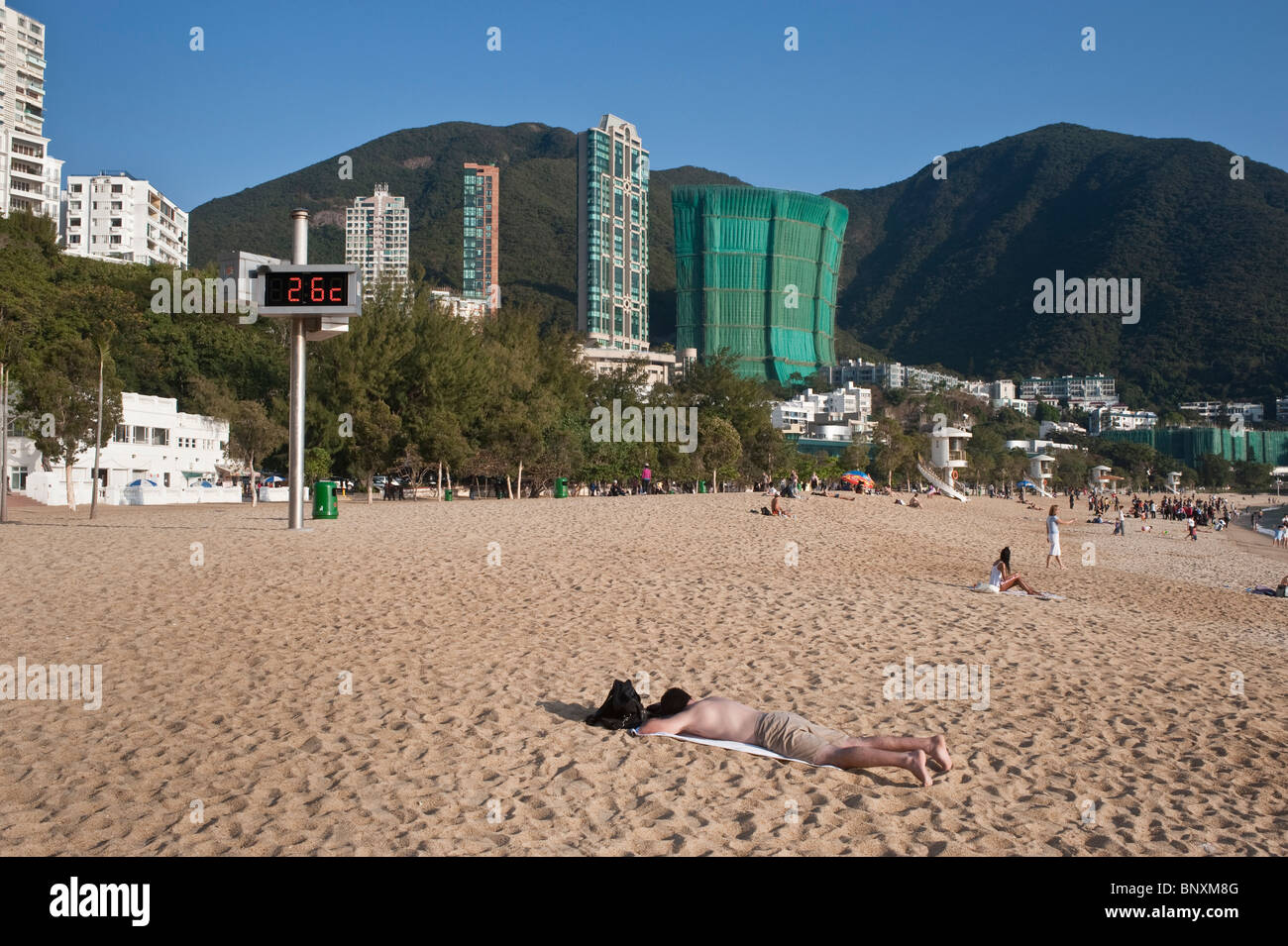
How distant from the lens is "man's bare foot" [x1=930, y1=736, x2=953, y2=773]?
552 cm

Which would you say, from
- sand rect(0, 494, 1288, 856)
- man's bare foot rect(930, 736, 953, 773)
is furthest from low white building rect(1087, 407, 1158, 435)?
man's bare foot rect(930, 736, 953, 773)

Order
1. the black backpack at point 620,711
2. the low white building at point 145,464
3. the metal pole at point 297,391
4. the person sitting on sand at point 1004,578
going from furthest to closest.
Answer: the low white building at point 145,464
the metal pole at point 297,391
the person sitting on sand at point 1004,578
the black backpack at point 620,711

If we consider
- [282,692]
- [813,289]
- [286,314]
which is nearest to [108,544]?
[286,314]

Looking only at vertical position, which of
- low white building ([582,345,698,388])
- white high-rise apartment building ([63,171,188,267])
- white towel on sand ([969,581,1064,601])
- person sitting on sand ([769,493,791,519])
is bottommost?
white towel on sand ([969,581,1064,601])

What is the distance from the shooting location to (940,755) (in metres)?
5.52

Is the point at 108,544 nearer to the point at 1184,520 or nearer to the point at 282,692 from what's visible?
the point at 282,692

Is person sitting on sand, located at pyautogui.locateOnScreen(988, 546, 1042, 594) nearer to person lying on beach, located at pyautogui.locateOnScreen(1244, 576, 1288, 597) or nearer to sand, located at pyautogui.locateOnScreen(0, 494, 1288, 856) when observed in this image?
sand, located at pyautogui.locateOnScreen(0, 494, 1288, 856)

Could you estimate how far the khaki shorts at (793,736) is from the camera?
5770 mm

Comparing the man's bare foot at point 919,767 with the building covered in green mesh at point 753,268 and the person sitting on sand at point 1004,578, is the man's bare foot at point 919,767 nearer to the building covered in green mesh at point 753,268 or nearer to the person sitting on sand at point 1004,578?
the person sitting on sand at point 1004,578

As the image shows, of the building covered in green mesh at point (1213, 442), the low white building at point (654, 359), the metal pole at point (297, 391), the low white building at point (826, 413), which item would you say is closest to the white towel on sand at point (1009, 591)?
the metal pole at point (297, 391)

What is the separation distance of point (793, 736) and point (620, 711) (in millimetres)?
1199

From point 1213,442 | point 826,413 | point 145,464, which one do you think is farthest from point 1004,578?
point 1213,442

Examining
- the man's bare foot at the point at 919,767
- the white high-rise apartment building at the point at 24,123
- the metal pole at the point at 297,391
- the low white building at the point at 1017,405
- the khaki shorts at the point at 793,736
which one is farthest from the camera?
the low white building at the point at 1017,405

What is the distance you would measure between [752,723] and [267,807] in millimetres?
2947
